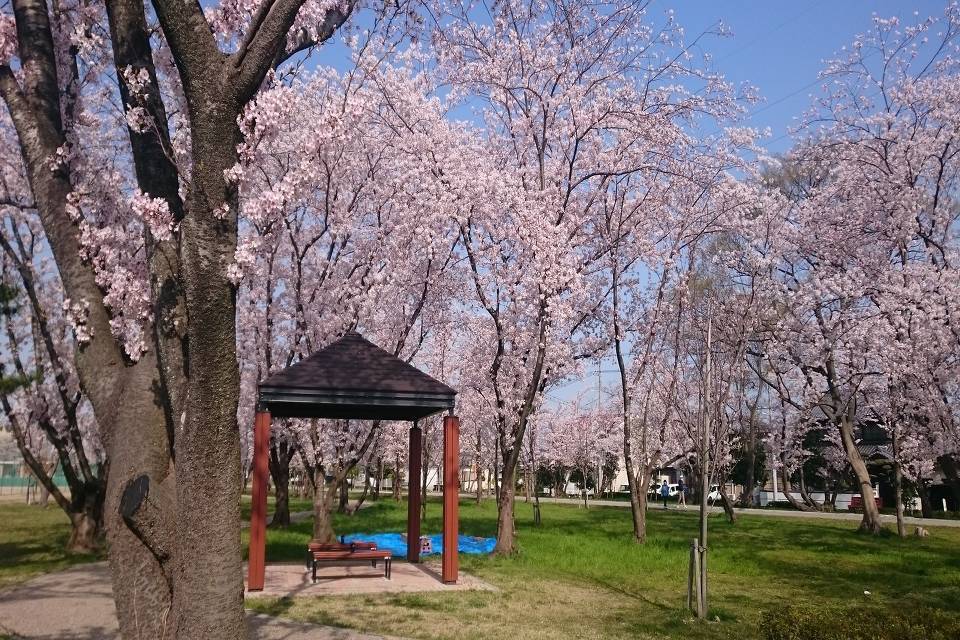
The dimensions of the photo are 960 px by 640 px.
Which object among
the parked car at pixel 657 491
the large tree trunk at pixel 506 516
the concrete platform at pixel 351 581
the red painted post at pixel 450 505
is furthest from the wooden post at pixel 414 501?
the parked car at pixel 657 491

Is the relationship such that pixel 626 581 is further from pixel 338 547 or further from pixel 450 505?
pixel 338 547

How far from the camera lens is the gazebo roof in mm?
Result: 10492

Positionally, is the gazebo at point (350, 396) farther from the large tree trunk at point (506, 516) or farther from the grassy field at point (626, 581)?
the large tree trunk at point (506, 516)

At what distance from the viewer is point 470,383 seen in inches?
811

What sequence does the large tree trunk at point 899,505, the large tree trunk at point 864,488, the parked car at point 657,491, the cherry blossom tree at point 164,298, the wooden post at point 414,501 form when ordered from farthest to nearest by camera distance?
the parked car at point 657,491
the large tree trunk at point 864,488
the large tree trunk at point 899,505
the wooden post at point 414,501
the cherry blossom tree at point 164,298

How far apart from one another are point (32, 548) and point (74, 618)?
352 inches

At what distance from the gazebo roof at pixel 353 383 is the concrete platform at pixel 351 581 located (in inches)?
103

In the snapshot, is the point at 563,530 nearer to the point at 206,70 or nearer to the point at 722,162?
the point at 722,162

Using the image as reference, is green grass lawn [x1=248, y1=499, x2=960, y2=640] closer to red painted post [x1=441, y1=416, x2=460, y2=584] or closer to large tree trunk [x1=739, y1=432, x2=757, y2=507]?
red painted post [x1=441, y1=416, x2=460, y2=584]

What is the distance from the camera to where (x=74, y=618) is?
803cm

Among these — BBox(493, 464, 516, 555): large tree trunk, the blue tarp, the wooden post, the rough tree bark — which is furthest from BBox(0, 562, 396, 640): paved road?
the rough tree bark

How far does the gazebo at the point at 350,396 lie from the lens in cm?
1042

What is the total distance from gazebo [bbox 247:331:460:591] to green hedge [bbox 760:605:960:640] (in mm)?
5675

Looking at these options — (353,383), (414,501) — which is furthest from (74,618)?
(414,501)
